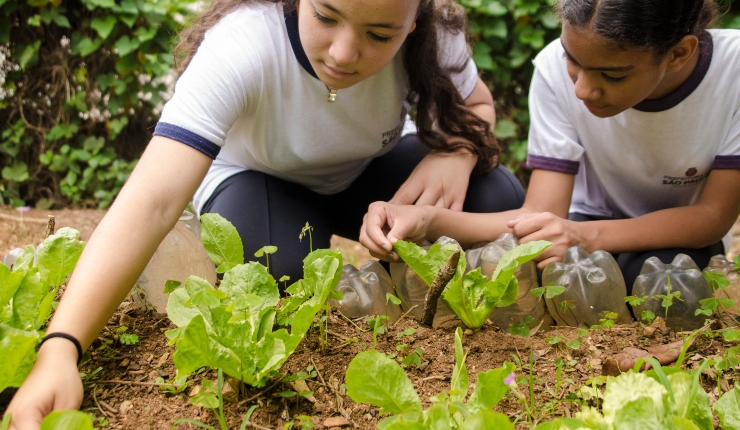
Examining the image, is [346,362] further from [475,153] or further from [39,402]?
[475,153]

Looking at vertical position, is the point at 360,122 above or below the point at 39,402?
above

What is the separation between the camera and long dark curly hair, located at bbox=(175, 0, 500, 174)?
6.42ft

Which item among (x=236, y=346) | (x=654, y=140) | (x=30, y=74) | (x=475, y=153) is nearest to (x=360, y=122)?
(x=475, y=153)

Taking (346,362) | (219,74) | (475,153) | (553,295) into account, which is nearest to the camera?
(346,362)

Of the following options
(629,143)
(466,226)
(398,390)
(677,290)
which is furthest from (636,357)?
(629,143)

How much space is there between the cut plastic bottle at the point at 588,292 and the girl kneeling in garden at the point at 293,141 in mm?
581

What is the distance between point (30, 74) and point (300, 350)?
3.14m

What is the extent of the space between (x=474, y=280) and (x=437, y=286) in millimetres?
109

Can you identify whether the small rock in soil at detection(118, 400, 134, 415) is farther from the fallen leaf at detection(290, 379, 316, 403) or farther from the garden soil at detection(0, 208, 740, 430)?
the fallen leaf at detection(290, 379, 316, 403)

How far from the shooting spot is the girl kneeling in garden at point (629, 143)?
171 cm

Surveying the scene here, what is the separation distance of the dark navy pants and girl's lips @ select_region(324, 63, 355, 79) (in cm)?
64

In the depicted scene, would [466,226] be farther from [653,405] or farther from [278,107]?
[653,405]

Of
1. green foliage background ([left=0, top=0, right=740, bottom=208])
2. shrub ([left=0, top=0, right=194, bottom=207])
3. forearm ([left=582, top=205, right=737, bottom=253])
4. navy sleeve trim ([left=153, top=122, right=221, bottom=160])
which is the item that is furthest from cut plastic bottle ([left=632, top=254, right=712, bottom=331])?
shrub ([left=0, top=0, right=194, bottom=207])

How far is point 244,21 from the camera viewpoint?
1.88 metres
